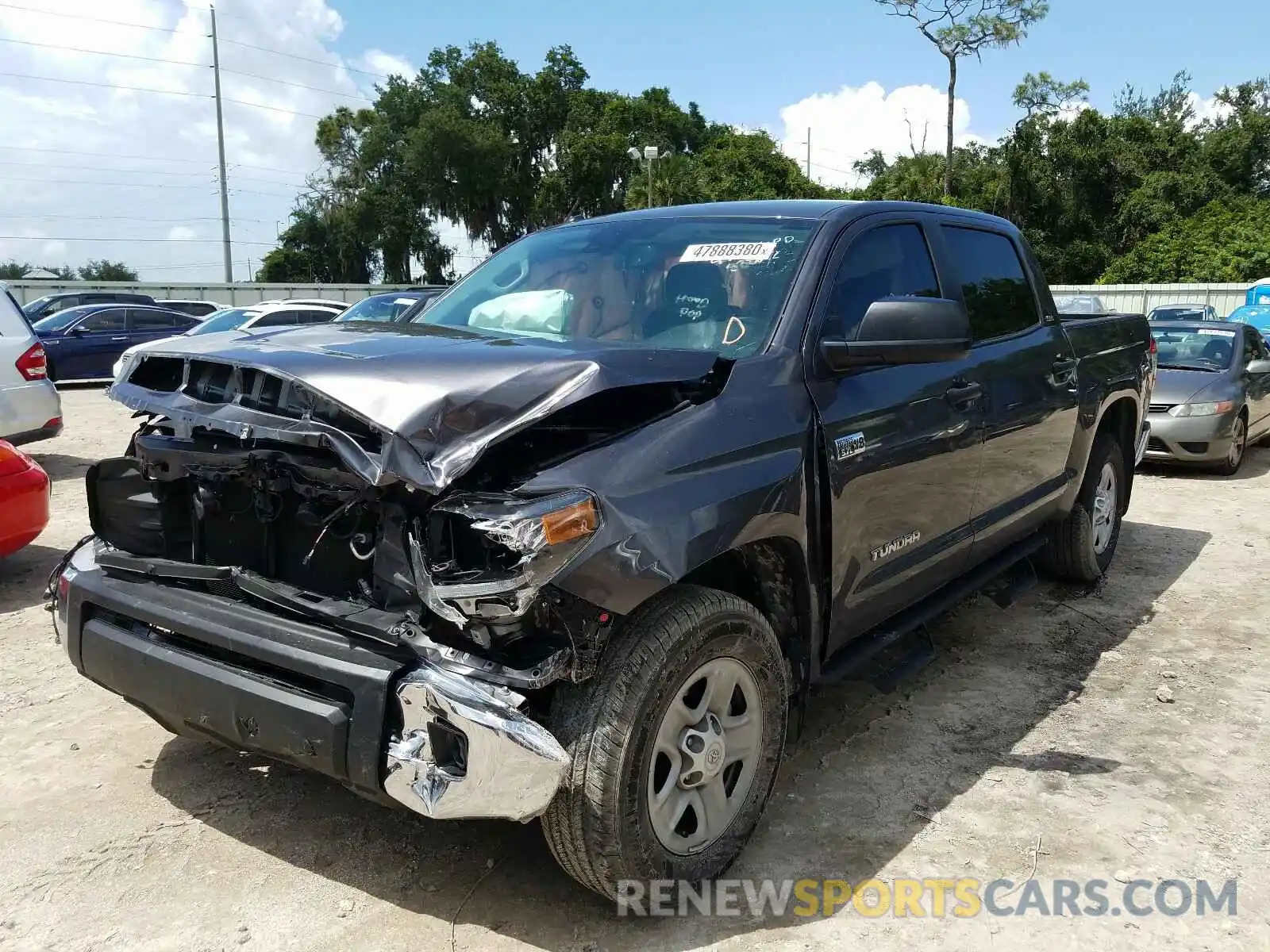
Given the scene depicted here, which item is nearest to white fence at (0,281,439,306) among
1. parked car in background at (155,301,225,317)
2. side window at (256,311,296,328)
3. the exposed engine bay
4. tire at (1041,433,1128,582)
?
parked car in background at (155,301,225,317)

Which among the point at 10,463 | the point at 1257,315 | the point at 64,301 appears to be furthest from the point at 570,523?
the point at 64,301

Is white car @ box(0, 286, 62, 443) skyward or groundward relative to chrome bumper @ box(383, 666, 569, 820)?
skyward

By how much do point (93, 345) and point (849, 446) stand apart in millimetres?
17992

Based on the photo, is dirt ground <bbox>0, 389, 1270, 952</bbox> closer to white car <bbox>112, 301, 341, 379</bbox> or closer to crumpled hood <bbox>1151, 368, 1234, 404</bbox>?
crumpled hood <bbox>1151, 368, 1234, 404</bbox>

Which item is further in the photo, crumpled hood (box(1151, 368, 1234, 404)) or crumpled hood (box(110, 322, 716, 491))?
crumpled hood (box(1151, 368, 1234, 404))

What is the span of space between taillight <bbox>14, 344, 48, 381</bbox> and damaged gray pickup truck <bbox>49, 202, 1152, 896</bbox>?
241 inches

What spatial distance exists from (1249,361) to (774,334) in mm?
9514

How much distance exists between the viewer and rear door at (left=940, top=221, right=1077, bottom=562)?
13.5 ft

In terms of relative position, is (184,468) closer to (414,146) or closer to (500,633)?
(500,633)

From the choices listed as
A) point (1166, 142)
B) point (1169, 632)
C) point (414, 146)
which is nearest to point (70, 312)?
point (1169, 632)

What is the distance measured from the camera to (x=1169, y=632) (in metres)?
5.17

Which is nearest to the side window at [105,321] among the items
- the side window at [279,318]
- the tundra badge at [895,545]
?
the side window at [279,318]

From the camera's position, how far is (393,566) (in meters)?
2.47
